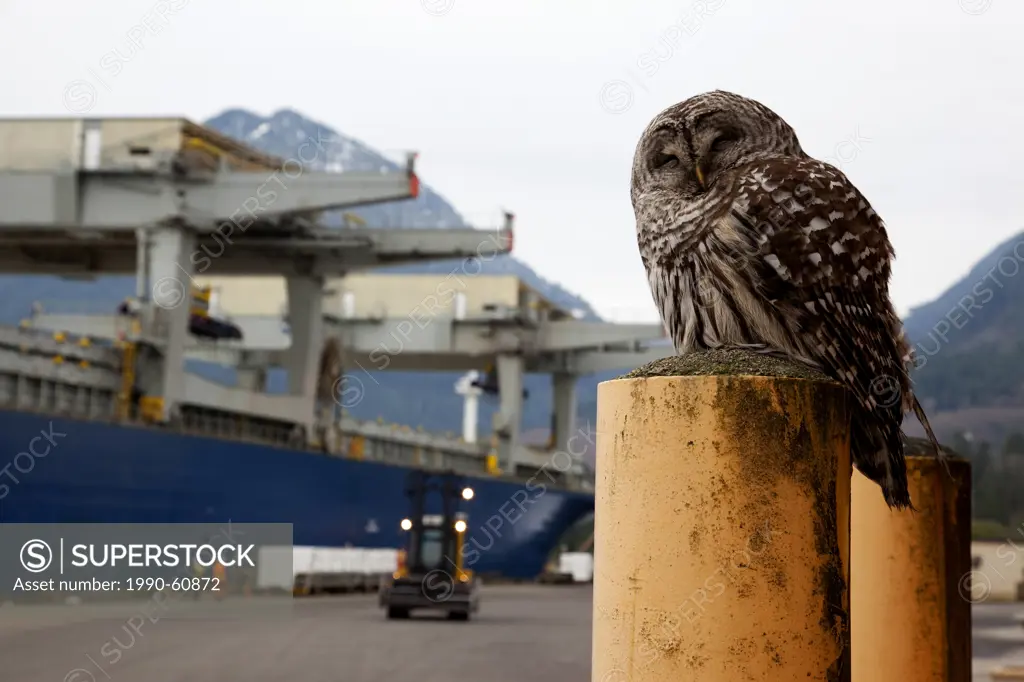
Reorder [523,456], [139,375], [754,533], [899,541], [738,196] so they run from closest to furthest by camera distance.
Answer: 1. [754,533]
2. [738,196]
3. [899,541]
4. [139,375]
5. [523,456]

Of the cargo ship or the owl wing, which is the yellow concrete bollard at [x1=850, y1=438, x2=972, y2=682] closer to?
the owl wing

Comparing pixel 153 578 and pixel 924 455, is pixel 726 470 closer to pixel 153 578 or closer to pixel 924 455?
pixel 924 455

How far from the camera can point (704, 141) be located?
3693mm

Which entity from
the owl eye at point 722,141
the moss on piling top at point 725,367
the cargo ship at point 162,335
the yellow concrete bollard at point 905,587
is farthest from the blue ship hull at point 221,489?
the moss on piling top at point 725,367

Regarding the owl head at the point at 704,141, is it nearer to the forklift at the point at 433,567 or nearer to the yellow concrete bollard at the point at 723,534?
the yellow concrete bollard at the point at 723,534

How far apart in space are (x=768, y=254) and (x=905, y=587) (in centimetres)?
209

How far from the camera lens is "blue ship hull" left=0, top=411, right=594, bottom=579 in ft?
97.5

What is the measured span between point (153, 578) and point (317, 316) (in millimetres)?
14486

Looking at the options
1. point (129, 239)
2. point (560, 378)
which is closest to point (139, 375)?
point (129, 239)

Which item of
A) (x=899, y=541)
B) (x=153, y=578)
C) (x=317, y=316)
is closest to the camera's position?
(x=899, y=541)

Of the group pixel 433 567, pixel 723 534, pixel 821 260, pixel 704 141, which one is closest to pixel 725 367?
pixel 723 534

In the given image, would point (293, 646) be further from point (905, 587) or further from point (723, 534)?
point (723, 534)

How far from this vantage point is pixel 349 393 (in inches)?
1969

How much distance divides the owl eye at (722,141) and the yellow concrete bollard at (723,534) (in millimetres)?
884
